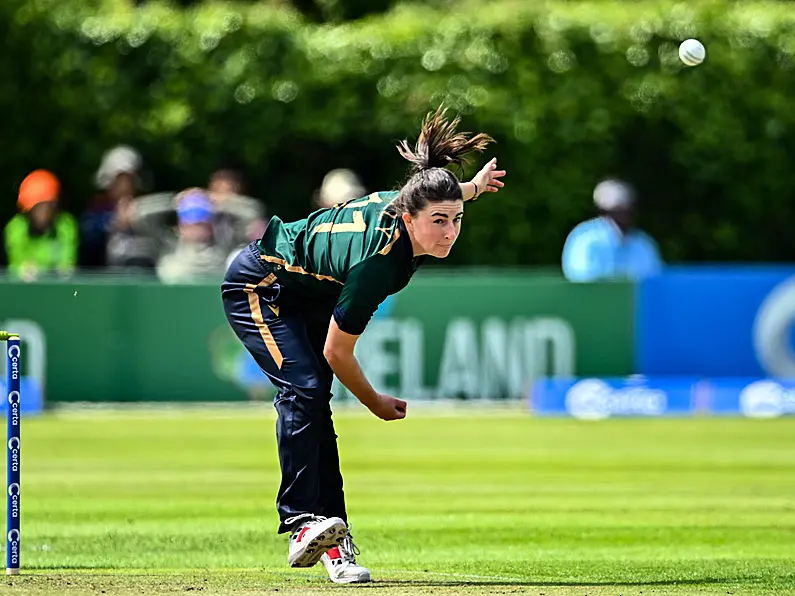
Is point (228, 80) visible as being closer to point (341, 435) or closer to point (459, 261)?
point (459, 261)

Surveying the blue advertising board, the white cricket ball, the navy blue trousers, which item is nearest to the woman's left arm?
the navy blue trousers

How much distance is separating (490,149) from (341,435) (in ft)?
22.4

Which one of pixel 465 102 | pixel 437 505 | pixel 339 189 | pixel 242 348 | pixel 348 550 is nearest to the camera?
pixel 348 550

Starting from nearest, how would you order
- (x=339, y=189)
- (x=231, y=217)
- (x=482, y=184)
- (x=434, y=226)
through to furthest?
(x=434, y=226) → (x=482, y=184) → (x=339, y=189) → (x=231, y=217)

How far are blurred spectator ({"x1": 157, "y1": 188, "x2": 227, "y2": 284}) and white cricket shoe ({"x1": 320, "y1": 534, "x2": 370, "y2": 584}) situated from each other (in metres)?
9.90

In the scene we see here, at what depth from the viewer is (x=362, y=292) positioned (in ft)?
23.2

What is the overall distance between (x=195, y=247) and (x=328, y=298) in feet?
32.9

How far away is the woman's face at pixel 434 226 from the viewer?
7.18 meters

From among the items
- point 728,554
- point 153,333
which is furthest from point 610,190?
point 728,554

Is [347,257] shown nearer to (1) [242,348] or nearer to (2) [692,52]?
(2) [692,52]

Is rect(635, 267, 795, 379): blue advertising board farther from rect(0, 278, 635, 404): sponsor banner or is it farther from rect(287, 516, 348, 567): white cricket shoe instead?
rect(287, 516, 348, 567): white cricket shoe

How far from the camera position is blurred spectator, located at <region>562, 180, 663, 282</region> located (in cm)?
1745

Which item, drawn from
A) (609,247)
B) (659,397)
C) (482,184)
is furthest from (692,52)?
(659,397)

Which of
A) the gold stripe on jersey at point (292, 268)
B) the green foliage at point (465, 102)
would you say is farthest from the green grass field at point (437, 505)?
→ the green foliage at point (465, 102)
